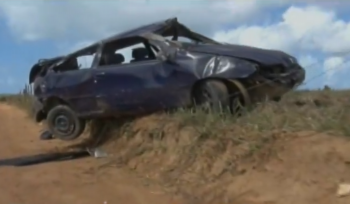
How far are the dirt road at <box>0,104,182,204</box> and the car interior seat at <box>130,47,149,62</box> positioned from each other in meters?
1.75

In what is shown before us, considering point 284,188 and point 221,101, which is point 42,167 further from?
point 284,188

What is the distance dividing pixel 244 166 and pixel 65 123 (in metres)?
4.42

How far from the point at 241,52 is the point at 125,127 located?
223cm

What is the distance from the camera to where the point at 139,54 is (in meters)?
10.5

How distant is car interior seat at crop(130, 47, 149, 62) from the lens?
10.4m

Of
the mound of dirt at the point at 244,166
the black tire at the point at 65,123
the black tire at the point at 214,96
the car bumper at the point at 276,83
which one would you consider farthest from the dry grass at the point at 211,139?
the black tire at the point at 65,123

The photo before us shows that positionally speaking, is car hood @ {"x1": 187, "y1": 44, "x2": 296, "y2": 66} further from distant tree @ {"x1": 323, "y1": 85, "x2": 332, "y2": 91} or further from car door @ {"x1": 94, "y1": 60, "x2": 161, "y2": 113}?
distant tree @ {"x1": 323, "y1": 85, "x2": 332, "y2": 91}

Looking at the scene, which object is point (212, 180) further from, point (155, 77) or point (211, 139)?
point (155, 77)

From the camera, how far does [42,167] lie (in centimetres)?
930

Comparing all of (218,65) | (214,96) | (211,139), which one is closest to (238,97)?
Answer: (214,96)

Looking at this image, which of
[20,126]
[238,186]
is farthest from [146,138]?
[20,126]

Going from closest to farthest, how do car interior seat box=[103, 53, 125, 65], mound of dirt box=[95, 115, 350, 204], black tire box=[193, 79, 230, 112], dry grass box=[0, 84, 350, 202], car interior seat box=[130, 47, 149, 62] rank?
1. mound of dirt box=[95, 115, 350, 204]
2. dry grass box=[0, 84, 350, 202]
3. black tire box=[193, 79, 230, 112]
4. car interior seat box=[130, 47, 149, 62]
5. car interior seat box=[103, 53, 125, 65]

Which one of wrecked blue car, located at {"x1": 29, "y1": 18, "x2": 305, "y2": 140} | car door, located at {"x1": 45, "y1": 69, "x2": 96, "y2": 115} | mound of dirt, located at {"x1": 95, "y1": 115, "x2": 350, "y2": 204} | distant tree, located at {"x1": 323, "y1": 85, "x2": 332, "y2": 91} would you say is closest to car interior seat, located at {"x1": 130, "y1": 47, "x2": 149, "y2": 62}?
wrecked blue car, located at {"x1": 29, "y1": 18, "x2": 305, "y2": 140}

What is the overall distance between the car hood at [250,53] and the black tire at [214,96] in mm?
457
